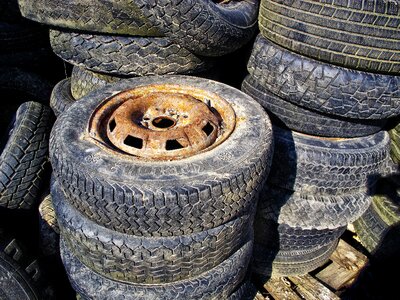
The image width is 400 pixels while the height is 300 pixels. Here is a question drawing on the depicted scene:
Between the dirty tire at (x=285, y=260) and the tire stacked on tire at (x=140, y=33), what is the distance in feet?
4.86

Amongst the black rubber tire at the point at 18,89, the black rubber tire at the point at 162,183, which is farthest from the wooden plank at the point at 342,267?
the black rubber tire at the point at 18,89

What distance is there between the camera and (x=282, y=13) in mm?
2283

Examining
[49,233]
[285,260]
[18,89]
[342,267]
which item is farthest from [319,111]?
[18,89]

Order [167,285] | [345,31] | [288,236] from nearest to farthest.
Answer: [167,285] < [345,31] < [288,236]

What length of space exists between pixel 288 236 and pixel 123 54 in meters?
1.72

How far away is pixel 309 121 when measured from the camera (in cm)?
248

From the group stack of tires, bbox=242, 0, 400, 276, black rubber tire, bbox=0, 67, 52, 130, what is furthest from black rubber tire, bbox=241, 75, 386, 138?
black rubber tire, bbox=0, 67, 52, 130

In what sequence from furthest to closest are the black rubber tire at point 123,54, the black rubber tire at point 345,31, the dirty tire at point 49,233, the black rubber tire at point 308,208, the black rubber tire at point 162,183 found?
1. the dirty tire at point 49,233
2. the black rubber tire at point 308,208
3. the black rubber tire at point 123,54
4. the black rubber tire at point 345,31
5. the black rubber tire at point 162,183

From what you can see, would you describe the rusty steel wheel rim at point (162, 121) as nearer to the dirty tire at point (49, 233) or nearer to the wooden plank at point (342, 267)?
the dirty tire at point (49, 233)

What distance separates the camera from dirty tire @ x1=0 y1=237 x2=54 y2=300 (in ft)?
7.00

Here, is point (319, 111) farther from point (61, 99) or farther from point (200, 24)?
point (61, 99)

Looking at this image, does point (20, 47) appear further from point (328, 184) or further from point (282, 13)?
point (328, 184)

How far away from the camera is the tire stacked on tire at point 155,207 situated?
168cm

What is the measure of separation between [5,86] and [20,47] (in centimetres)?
40
